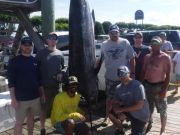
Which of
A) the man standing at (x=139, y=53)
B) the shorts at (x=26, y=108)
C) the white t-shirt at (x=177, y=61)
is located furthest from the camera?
the white t-shirt at (x=177, y=61)

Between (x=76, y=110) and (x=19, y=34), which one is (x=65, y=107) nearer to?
(x=76, y=110)

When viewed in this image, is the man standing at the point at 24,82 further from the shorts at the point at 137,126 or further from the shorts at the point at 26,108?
the shorts at the point at 137,126

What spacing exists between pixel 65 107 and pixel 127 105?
30.2 inches

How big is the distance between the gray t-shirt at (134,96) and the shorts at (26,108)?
102cm

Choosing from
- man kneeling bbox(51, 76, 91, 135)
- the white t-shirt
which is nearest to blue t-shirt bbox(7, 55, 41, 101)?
man kneeling bbox(51, 76, 91, 135)

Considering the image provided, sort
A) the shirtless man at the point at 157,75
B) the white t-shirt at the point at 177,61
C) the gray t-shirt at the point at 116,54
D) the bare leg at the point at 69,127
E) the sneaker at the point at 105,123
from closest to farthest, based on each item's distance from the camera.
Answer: the bare leg at the point at 69,127 < the shirtless man at the point at 157,75 < the gray t-shirt at the point at 116,54 < the sneaker at the point at 105,123 < the white t-shirt at the point at 177,61

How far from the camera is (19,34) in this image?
29.6 ft

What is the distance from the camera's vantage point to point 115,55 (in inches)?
205

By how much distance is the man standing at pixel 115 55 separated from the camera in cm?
520

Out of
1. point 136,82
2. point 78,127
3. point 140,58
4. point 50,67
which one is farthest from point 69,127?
point 140,58

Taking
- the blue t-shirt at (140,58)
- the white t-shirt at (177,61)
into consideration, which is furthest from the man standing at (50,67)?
the white t-shirt at (177,61)

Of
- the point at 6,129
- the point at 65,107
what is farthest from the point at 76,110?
the point at 6,129

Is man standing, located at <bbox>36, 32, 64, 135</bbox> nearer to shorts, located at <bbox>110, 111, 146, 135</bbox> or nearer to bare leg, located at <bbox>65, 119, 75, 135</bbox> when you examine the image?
bare leg, located at <bbox>65, 119, 75, 135</bbox>

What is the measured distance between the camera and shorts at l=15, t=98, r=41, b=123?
4422 mm
